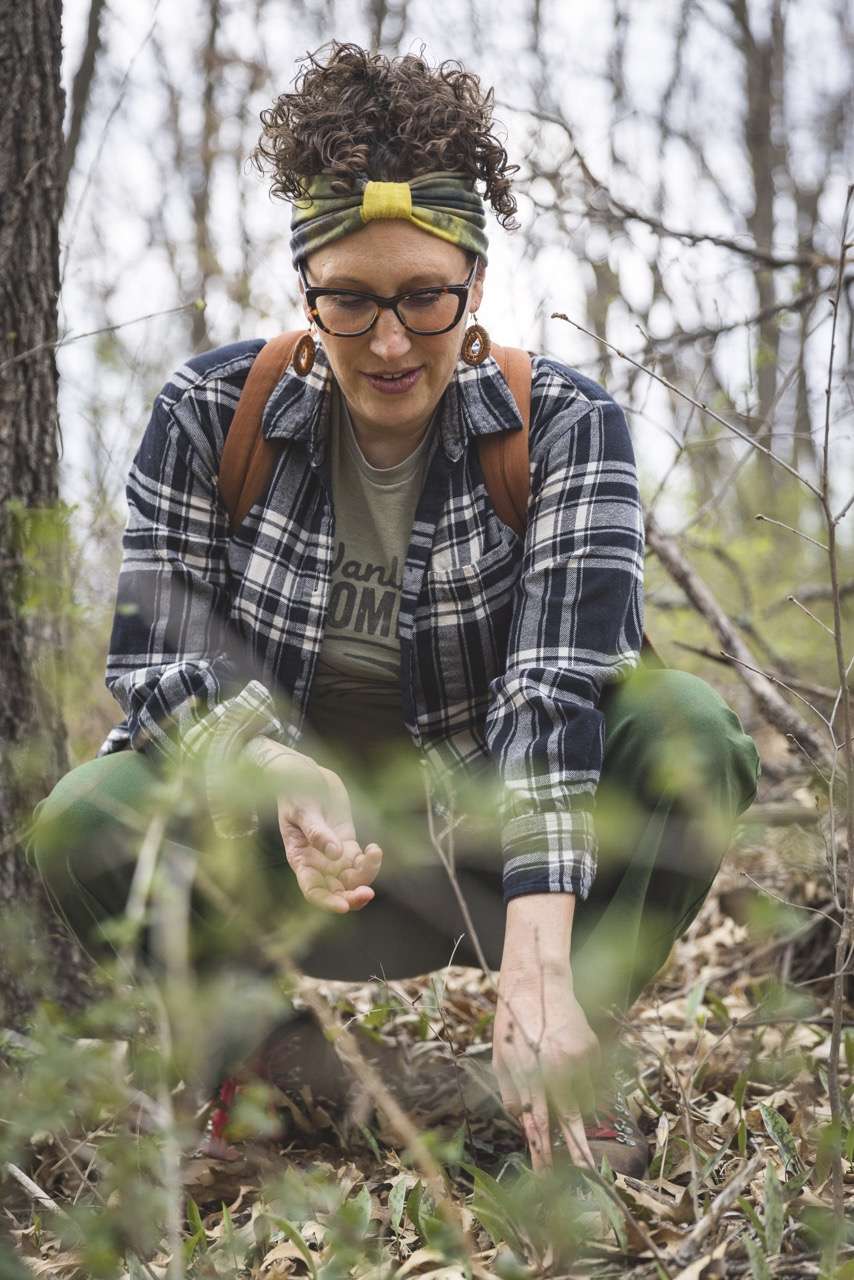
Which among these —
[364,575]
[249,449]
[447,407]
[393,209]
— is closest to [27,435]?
[249,449]

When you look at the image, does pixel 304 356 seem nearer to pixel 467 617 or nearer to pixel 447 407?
pixel 447 407

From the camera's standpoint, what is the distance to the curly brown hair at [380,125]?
220 centimetres

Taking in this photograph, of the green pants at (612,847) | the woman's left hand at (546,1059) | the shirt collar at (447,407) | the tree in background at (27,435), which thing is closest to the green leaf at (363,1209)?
the woman's left hand at (546,1059)

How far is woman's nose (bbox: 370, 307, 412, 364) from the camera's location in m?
2.18

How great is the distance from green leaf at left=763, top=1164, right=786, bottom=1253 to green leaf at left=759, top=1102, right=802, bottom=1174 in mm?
318

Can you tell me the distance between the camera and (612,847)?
2.21m

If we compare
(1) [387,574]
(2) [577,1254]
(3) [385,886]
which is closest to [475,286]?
(1) [387,574]

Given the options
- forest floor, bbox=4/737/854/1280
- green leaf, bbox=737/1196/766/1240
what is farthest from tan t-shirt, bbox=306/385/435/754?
green leaf, bbox=737/1196/766/1240

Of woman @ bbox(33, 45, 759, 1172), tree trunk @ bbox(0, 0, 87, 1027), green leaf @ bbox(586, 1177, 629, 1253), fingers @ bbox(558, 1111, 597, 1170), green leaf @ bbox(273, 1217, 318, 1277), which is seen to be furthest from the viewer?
tree trunk @ bbox(0, 0, 87, 1027)

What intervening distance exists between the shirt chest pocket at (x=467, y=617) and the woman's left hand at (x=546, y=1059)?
29.9 inches

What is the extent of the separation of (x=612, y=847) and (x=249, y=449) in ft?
3.66

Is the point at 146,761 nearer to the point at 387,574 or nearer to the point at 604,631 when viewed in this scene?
the point at 387,574

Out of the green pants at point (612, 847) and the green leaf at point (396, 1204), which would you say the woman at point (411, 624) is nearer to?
the green pants at point (612, 847)

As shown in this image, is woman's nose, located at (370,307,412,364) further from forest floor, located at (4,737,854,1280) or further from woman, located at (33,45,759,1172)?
forest floor, located at (4,737,854,1280)
